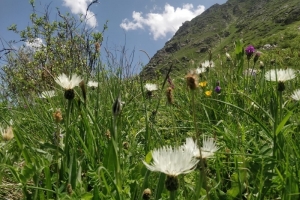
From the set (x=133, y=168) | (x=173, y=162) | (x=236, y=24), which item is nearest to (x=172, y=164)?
(x=173, y=162)

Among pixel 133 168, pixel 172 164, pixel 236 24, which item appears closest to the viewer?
pixel 172 164

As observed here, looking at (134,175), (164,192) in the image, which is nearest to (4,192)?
(134,175)

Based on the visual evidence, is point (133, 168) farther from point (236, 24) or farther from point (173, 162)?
point (236, 24)

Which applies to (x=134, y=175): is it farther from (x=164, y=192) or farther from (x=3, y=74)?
(x=3, y=74)

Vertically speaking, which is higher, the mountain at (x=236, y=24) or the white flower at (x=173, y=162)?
the mountain at (x=236, y=24)

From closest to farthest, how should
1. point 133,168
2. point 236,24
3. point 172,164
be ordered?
1. point 172,164
2. point 133,168
3. point 236,24

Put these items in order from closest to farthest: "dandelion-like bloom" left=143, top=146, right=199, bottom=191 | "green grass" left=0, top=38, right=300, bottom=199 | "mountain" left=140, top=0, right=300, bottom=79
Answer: "dandelion-like bloom" left=143, top=146, right=199, bottom=191 < "green grass" left=0, top=38, right=300, bottom=199 < "mountain" left=140, top=0, right=300, bottom=79

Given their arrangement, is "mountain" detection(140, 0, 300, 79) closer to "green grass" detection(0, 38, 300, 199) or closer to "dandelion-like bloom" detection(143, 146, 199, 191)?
"green grass" detection(0, 38, 300, 199)

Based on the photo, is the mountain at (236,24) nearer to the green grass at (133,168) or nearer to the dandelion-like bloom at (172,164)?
the green grass at (133,168)

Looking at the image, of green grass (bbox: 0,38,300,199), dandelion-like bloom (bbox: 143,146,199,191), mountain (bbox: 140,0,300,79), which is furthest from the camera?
mountain (bbox: 140,0,300,79)

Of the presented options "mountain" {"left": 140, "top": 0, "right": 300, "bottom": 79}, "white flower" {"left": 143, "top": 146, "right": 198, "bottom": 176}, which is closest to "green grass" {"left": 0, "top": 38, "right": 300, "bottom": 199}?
"white flower" {"left": 143, "top": 146, "right": 198, "bottom": 176}

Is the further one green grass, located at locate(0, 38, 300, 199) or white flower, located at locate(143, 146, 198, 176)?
green grass, located at locate(0, 38, 300, 199)

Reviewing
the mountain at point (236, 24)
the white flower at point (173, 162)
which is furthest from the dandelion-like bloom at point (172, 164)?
the mountain at point (236, 24)

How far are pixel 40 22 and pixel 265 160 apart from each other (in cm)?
1188
